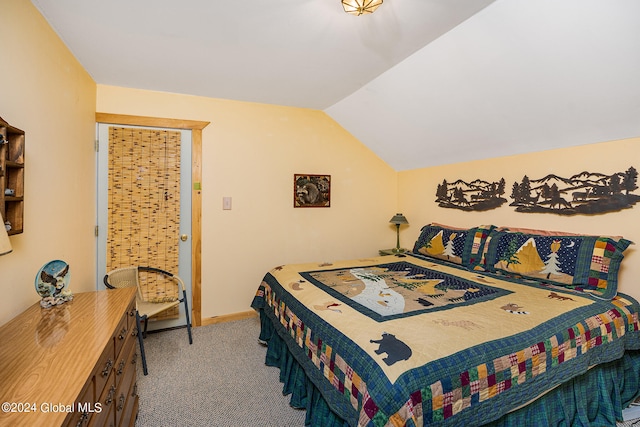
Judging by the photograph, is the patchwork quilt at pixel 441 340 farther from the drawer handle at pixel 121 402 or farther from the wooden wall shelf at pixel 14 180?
the wooden wall shelf at pixel 14 180

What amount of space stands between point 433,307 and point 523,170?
1783 mm

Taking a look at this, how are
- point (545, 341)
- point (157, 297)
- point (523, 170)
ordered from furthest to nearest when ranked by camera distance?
point (157, 297) < point (523, 170) < point (545, 341)

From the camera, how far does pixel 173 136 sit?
9.96 ft

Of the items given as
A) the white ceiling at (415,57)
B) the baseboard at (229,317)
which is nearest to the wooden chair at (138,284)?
the baseboard at (229,317)

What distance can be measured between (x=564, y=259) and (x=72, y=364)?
2865 mm

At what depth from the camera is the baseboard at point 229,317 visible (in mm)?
3229

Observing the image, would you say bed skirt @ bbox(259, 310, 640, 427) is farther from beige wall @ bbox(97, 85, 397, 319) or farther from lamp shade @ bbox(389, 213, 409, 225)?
lamp shade @ bbox(389, 213, 409, 225)

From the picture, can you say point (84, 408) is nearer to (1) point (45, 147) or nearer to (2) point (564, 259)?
(1) point (45, 147)

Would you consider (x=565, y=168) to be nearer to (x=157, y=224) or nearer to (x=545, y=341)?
(x=545, y=341)

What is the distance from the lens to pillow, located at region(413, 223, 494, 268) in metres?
2.82

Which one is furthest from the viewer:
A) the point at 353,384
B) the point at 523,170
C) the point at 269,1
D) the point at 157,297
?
the point at 157,297

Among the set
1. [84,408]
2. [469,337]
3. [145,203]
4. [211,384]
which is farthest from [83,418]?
[145,203]

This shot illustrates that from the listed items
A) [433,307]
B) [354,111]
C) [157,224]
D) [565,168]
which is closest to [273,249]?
[157,224]

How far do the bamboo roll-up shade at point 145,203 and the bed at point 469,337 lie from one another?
1.13 meters
